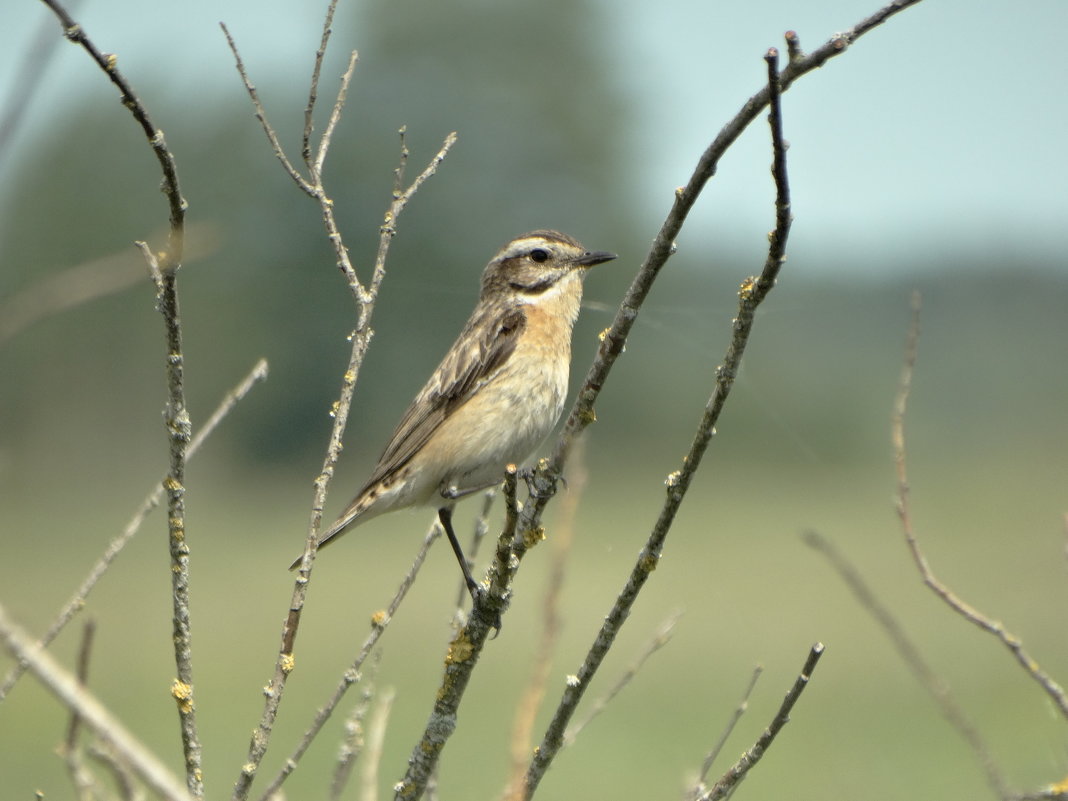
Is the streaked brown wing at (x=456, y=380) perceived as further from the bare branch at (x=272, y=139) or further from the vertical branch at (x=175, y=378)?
the vertical branch at (x=175, y=378)

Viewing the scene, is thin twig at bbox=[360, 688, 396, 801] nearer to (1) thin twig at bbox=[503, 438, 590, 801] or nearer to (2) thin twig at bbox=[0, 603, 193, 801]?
(1) thin twig at bbox=[503, 438, 590, 801]

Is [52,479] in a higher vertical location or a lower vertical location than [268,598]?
higher

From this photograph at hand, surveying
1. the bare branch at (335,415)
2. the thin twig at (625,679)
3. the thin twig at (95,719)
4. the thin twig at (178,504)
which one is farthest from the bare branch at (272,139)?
the thin twig at (95,719)

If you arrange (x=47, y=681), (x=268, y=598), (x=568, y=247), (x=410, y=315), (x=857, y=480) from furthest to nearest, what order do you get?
(x=857, y=480) → (x=410, y=315) → (x=268, y=598) → (x=568, y=247) → (x=47, y=681)

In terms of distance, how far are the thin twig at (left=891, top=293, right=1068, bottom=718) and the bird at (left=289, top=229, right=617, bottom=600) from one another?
2.15 meters

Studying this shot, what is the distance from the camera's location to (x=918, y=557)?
2.42 meters

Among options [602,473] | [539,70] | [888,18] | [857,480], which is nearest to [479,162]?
[539,70]

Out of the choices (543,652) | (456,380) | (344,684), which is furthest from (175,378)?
(456,380)

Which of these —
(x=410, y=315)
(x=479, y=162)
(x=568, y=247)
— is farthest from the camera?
(x=479, y=162)

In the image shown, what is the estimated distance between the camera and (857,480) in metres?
45.7

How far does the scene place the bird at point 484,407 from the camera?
486cm

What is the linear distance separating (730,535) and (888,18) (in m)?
42.0

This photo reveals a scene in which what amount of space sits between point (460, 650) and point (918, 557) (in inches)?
37.9

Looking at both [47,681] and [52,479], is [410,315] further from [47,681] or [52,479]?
[47,681]
